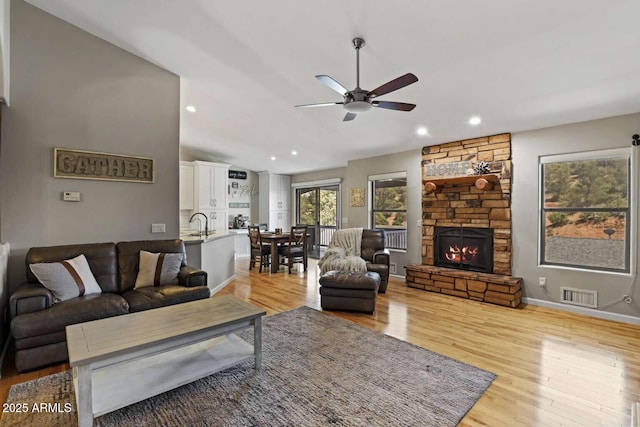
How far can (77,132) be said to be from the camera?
11.4 ft

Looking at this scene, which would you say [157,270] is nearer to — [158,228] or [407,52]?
[158,228]

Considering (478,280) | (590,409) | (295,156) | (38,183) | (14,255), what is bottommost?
(590,409)

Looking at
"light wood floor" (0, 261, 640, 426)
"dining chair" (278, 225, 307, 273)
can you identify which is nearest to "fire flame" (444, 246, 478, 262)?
"light wood floor" (0, 261, 640, 426)

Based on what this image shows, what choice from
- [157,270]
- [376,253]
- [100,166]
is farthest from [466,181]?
[100,166]

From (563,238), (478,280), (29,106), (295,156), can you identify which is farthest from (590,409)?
(295,156)

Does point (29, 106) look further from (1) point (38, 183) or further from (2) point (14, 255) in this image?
(2) point (14, 255)

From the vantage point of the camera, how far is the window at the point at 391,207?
6043mm

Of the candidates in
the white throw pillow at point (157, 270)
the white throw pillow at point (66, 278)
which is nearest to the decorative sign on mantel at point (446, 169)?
the white throw pillow at point (157, 270)

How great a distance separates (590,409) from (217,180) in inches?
303

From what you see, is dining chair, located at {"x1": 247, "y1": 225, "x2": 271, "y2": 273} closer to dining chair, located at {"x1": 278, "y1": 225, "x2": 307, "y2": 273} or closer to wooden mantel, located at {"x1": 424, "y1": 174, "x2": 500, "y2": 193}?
dining chair, located at {"x1": 278, "y1": 225, "x2": 307, "y2": 273}

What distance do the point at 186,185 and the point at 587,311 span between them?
7.89 meters

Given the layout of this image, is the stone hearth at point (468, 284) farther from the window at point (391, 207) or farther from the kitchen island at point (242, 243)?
the kitchen island at point (242, 243)

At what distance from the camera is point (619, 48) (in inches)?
103

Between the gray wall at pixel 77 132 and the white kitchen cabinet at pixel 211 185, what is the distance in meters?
3.52
